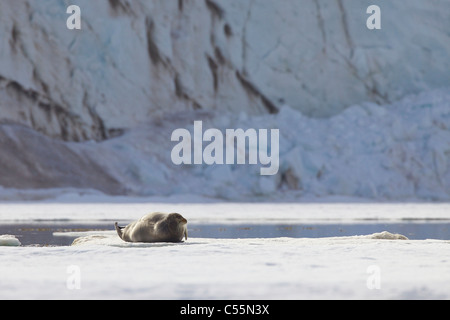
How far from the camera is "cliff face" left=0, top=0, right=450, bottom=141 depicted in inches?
922

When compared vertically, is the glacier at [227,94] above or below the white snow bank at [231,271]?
above

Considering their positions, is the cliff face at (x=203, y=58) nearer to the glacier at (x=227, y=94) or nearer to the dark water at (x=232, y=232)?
the glacier at (x=227, y=94)

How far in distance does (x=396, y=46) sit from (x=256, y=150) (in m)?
7.35

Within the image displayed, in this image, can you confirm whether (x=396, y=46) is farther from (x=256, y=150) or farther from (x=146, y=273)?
(x=146, y=273)

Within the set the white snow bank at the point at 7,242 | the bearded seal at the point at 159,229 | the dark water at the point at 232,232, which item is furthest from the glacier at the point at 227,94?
the bearded seal at the point at 159,229

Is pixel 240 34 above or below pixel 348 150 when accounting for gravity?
above

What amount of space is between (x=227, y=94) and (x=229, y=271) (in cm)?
2277

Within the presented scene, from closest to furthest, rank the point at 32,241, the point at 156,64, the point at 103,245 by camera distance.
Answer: the point at 103,245
the point at 32,241
the point at 156,64

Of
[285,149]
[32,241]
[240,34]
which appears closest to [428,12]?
[240,34]

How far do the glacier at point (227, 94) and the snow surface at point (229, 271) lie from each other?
16224 mm

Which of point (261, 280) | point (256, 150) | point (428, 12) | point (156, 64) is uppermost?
point (428, 12)

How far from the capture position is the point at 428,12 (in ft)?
92.6

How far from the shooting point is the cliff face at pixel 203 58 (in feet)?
76.8

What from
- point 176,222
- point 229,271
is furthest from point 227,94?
point 229,271
